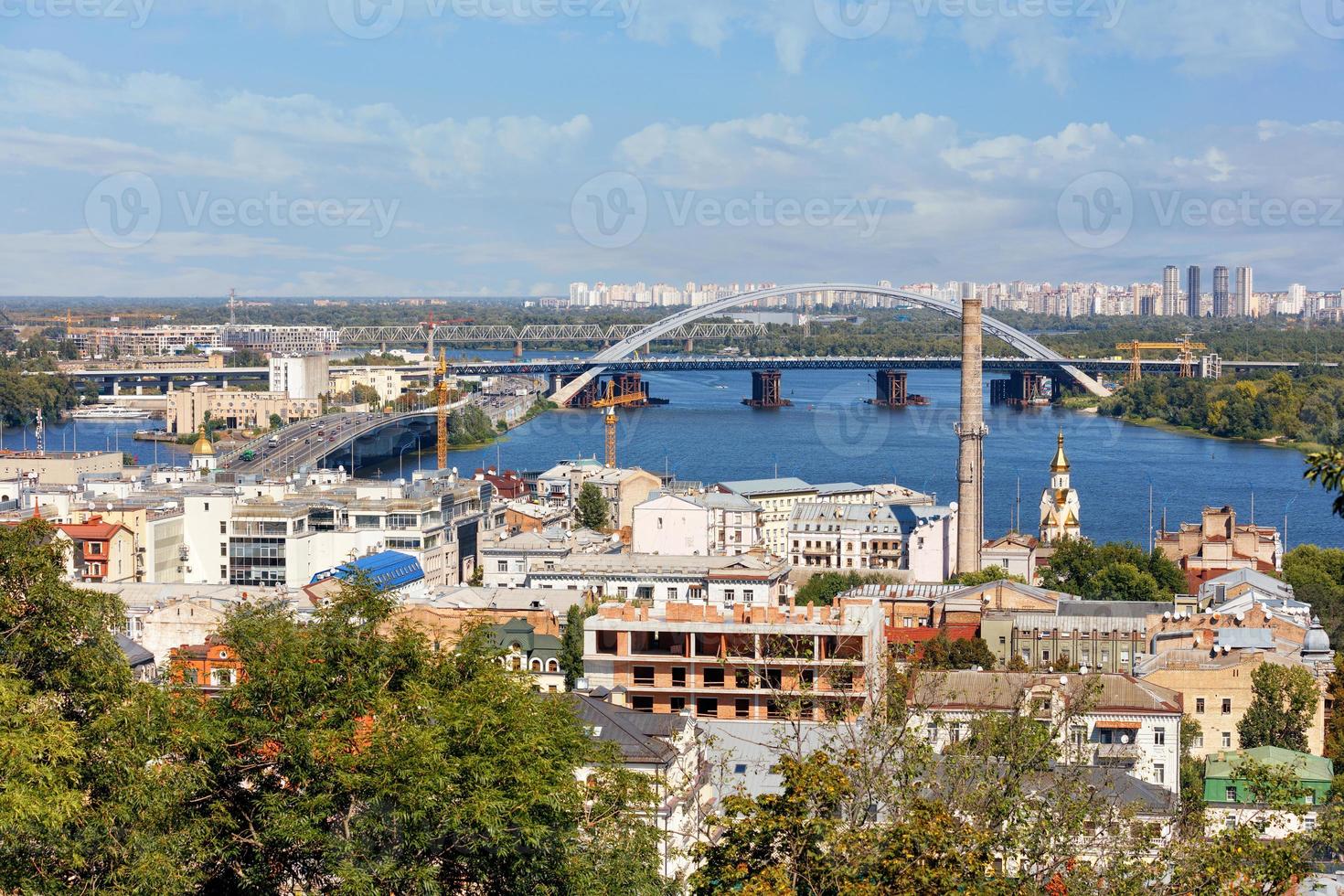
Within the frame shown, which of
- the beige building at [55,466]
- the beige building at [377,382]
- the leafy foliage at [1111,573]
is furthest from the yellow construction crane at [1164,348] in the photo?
the leafy foliage at [1111,573]

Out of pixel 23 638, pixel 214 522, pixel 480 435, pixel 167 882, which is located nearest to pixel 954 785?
pixel 167 882

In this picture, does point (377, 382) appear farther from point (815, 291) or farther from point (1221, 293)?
point (1221, 293)

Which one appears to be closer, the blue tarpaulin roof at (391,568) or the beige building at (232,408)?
the blue tarpaulin roof at (391,568)

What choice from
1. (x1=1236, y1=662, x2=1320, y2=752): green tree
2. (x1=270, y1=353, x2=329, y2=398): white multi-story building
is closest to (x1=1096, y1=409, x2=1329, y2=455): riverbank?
(x1=270, y1=353, x2=329, y2=398): white multi-story building

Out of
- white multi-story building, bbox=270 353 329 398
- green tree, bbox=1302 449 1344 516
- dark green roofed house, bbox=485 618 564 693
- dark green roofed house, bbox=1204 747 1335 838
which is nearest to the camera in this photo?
green tree, bbox=1302 449 1344 516

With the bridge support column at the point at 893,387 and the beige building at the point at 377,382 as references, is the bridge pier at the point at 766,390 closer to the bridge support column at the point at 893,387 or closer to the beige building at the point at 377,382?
the bridge support column at the point at 893,387

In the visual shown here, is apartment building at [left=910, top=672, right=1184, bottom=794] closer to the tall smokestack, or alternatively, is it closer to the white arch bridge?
the tall smokestack
